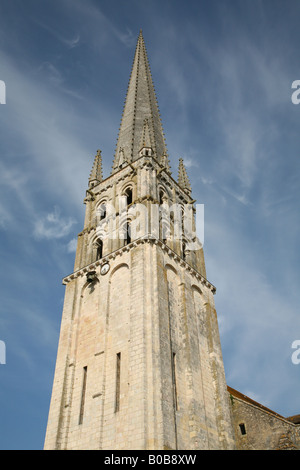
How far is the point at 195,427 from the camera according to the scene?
20.0 metres

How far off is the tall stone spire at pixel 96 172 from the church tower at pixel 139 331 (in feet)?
5.35

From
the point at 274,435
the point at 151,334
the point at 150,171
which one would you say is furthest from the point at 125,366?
the point at 150,171

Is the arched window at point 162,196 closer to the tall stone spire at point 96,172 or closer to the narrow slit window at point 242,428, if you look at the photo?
the tall stone spire at point 96,172

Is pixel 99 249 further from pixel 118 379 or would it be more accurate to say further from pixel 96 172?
pixel 118 379

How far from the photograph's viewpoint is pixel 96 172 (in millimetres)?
35438

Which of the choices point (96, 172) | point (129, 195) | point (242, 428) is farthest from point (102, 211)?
point (242, 428)

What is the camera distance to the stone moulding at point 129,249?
2490 centimetres

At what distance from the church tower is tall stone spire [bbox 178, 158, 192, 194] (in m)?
2.26

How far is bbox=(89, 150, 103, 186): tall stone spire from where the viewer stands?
34.6 metres

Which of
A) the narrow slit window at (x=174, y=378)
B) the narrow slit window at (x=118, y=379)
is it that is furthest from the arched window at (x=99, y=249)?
the narrow slit window at (x=174, y=378)

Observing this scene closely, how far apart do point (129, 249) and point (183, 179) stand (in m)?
12.5

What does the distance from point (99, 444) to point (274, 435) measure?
889 cm

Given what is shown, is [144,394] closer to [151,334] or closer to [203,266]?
[151,334]
